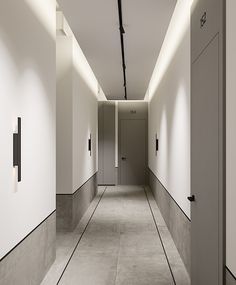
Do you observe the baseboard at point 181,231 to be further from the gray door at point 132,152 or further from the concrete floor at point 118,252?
the gray door at point 132,152

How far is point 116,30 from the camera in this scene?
5.53 metres

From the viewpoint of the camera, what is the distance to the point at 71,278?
4098 mm

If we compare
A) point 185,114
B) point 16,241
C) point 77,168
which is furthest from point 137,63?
point 16,241

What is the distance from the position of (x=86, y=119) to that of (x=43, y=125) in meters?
4.39

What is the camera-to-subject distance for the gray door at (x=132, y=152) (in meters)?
13.3

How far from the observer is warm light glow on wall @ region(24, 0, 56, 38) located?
3604 mm

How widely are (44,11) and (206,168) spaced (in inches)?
99.8

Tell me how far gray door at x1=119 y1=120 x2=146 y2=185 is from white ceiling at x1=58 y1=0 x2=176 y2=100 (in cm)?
463

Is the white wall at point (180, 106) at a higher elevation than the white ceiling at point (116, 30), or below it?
below

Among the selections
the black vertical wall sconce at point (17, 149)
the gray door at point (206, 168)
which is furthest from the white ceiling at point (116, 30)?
the black vertical wall sconce at point (17, 149)

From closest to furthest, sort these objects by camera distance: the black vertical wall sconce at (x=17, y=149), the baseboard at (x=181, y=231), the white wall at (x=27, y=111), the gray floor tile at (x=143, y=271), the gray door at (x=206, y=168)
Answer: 1. the gray door at (x=206, y=168)
2. the white wall at (x=27, y=111)
3. the black vertical wall sconce at (x=17, y=149)
4. the gray floor tile at (x=143, y=271)
5. the baseboard at (x=181, y=231)
